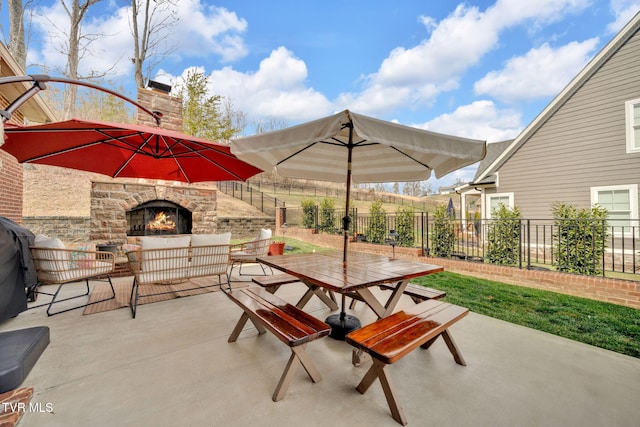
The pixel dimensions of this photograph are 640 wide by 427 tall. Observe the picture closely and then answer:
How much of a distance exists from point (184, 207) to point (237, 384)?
17.9 ft

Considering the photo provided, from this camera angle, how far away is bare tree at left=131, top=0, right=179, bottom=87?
34.2 feet

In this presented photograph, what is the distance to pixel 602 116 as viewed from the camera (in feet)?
23.5

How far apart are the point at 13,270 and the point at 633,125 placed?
1225 cm

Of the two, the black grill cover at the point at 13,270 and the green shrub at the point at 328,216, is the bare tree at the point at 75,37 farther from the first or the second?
the green shrub at the point at 328,216

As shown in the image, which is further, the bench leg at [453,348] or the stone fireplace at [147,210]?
the stone fireplace at [147,210]

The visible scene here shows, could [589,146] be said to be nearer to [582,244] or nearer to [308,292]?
[582,244]

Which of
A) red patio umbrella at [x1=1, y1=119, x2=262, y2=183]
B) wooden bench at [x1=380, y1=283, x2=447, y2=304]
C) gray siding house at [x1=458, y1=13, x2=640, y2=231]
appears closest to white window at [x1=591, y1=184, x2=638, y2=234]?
gray siding house at [x1=458, y1=13, x2=640, y2=231]

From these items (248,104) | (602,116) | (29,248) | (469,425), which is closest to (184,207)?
(29,248)

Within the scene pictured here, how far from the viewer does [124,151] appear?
397 centimetres

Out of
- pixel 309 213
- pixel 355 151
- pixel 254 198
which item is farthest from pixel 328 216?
pixel 254 198

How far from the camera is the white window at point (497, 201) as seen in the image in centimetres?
894

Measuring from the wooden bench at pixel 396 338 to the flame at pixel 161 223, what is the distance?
6.03 m

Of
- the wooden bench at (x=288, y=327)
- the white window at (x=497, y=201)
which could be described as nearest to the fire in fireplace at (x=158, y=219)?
the wooden bench at (x=288, y=327)

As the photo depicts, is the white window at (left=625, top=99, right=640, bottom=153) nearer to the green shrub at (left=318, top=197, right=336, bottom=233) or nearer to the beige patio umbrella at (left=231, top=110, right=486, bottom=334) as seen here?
the beige patio umbrella at (left=231, top=110, right=486, bottom=334)
